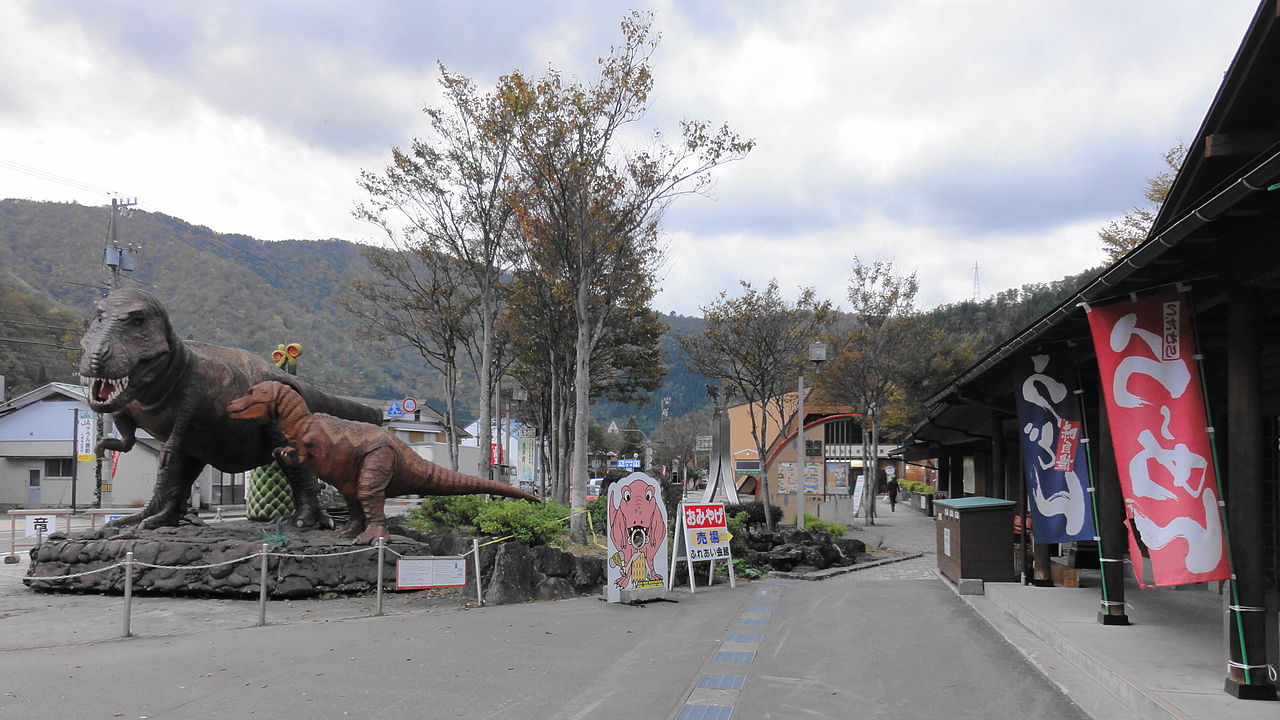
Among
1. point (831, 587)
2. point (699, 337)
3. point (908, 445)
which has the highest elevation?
point (699, 337)

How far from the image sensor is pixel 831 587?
14.0 meters

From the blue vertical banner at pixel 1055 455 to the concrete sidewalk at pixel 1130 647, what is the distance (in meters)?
0.98

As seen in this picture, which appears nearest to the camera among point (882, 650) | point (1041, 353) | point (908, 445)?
point (882, 650)

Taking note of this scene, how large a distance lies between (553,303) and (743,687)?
16.5 meters

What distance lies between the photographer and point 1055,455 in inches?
369

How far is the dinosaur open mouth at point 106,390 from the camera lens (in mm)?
11344

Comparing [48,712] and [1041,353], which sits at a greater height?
[1041,353]

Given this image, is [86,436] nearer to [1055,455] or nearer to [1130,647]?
[1055,455]

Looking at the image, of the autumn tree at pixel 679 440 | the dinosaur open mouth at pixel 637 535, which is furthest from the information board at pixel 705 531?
the autumn tree at pixel 679 440

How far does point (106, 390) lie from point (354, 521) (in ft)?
12.8

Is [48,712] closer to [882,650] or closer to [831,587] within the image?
[882,650]

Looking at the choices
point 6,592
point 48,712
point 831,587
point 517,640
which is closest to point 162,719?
point 48,712

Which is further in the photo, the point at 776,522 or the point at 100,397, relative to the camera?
the point at 776,522

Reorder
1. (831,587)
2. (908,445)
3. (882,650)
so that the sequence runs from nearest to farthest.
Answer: (882,650) → (831,587) → (908,445)
